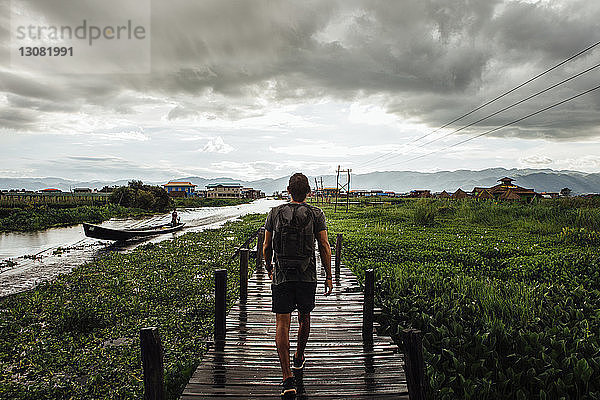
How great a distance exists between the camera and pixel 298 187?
4098mm

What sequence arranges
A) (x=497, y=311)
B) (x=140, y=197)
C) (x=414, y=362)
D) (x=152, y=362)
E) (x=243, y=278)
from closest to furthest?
1. (x=414, y=362)
2. (x=152, y=362)
3. (x=497, y=311)
4. (x=243, y=278)
5. (x=140, y=197)

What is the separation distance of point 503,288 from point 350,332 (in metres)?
5.17

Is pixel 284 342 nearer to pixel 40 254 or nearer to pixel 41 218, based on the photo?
pixel 40 254

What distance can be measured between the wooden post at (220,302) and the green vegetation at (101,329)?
900mm

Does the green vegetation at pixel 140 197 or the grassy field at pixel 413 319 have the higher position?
the green vegetation at pixel 140 197

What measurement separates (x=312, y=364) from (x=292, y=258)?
1.93m

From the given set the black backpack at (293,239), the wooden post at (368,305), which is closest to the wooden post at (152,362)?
the black backpack at (293,239)

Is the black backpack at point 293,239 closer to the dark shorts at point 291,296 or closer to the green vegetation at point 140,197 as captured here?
the dark shorts at point 291,296

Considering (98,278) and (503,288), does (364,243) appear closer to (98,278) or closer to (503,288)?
(503,288)

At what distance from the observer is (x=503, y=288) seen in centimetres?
875

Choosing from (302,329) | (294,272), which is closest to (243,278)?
(302,329)

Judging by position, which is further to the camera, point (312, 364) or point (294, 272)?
point (312, 364)

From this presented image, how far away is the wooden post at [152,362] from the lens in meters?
3.37

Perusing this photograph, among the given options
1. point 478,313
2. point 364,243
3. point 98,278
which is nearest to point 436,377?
point 478,313
